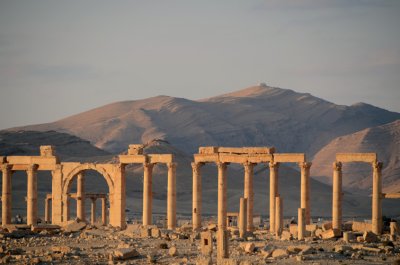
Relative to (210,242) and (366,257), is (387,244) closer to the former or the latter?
(366,257)

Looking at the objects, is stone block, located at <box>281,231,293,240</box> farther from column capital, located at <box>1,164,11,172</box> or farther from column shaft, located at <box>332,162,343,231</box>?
column capital, located at <box>1,164,11,172</box>

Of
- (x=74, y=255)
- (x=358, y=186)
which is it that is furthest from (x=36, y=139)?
(x=74, y=255)

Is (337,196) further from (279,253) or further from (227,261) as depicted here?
(227,261)

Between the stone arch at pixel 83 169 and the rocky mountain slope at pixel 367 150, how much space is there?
278ft

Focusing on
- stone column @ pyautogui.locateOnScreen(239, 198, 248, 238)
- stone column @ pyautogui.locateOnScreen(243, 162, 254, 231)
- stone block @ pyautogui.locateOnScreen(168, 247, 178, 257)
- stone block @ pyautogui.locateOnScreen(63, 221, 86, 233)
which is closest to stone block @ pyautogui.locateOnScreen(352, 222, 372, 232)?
stone column @ pyautogui.locateOnScreen(243, 162, 254, 231)

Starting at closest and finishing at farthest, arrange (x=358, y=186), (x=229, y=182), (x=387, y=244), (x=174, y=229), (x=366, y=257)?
(x=366, y=257)
(x=387, y=244)
(x=174, y=229)
(x=229, y=182)
(x=358, y=186)

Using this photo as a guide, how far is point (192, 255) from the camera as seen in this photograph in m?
48.5

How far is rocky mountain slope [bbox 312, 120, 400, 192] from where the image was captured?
153875 millimetres

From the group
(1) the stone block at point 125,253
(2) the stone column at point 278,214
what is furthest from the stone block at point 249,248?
(2) the stone column at point 278,214

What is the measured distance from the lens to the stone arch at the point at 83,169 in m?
67.8

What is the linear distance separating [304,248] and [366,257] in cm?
299

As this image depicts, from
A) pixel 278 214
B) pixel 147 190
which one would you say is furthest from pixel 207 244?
pixel 147 190

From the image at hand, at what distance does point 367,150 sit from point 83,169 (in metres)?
93.9

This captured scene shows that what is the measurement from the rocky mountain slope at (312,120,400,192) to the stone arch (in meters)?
84.7
